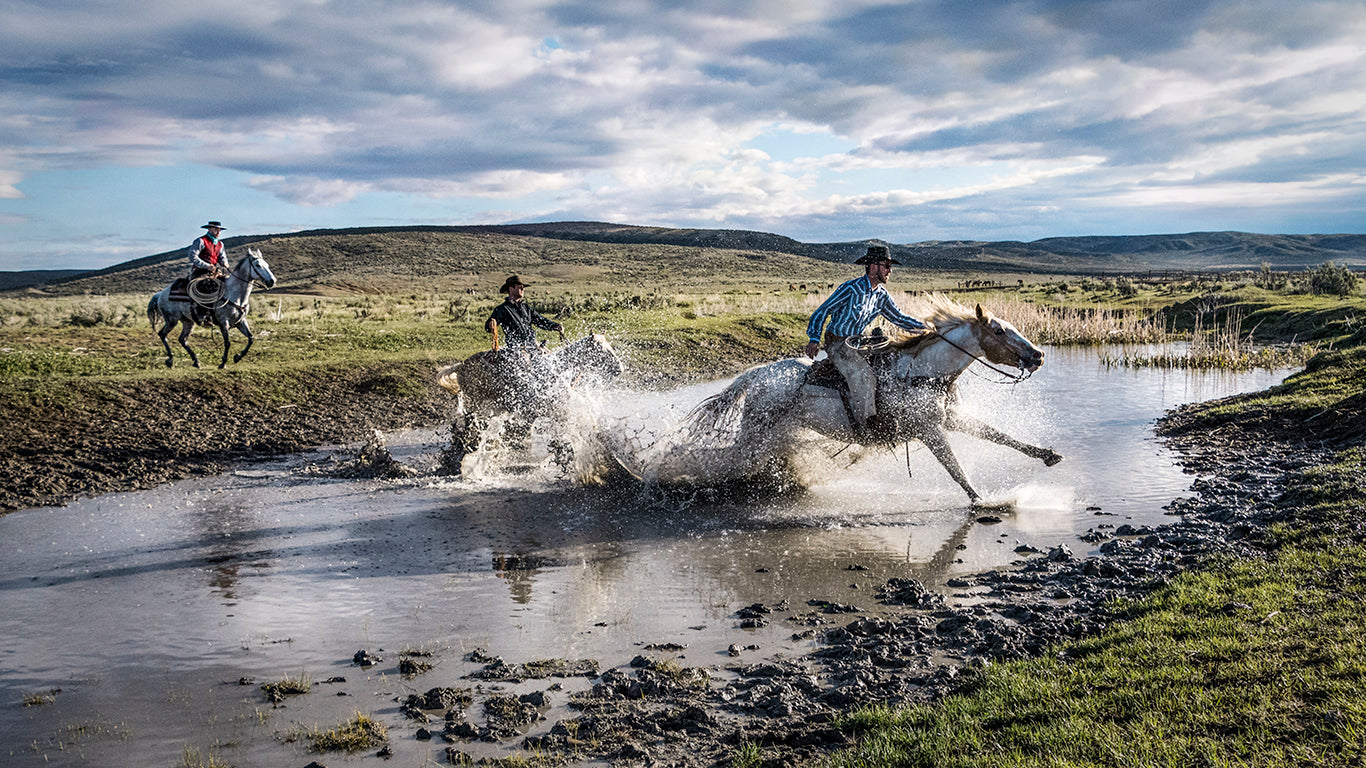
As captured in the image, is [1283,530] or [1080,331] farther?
[1080,331]

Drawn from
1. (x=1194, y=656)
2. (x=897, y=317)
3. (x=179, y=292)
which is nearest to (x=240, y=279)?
(x=179, y=292)

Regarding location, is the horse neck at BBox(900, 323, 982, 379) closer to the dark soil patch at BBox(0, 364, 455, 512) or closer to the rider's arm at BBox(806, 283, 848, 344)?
the rider's arm at BBox(806, 283, 848, 344)

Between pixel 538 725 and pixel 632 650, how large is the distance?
3.76 ft

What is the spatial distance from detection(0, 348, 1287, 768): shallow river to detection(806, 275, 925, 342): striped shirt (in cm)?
198

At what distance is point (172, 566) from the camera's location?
25.0 feet

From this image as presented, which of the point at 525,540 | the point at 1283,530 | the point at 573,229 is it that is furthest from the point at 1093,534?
the point at 573,229

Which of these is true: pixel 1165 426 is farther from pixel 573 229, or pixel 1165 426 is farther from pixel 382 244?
pixel 573 229

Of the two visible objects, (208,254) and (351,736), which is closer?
(351,736)

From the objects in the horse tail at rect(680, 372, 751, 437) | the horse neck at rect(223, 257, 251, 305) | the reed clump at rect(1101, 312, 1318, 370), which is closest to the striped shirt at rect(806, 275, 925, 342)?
the horse tail at rect(680, 372, 751, 437)

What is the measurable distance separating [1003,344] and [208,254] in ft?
49.0

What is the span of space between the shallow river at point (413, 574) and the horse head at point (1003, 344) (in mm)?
1594

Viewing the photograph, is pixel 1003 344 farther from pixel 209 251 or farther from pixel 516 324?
pixel 209 251

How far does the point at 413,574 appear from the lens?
7352 millimetres

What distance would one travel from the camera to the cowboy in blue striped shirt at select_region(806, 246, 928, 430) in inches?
351
